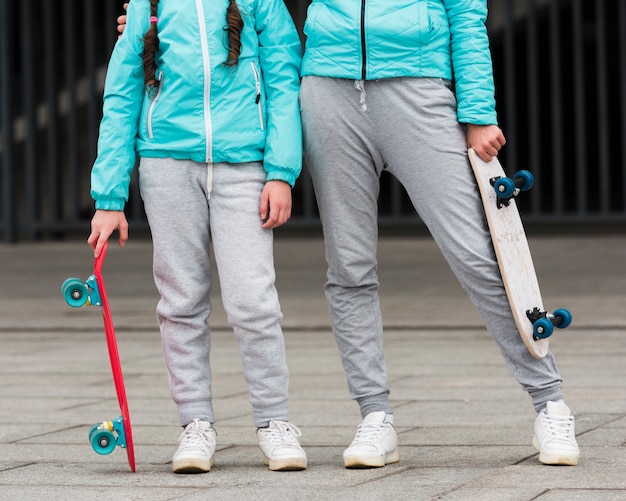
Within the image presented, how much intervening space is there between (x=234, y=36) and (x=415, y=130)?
538 mm

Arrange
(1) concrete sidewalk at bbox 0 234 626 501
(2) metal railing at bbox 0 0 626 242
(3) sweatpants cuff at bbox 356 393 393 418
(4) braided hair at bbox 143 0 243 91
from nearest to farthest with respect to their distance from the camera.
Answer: (1) concrete sidewalk at bbox 0 234 626 501 < (4) braided hair at bbox 143 0 243 91 < (3) sweatpants cuff at bbox 356 393 393 418 < (2) metal railing at bbox 0 0 626 242

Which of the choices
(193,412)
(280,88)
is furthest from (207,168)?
(193,412)

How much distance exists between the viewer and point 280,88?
3.48 m

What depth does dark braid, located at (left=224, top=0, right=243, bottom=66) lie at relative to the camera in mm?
3432

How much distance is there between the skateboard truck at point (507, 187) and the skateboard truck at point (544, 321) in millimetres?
296

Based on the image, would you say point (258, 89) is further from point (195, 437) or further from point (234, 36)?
point (195, 437)

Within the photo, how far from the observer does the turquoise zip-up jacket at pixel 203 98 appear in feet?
11.3

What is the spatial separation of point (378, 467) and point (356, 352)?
33 centimetres

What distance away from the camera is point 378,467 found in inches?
135

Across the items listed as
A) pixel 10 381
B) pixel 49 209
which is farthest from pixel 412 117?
pixel 49 209

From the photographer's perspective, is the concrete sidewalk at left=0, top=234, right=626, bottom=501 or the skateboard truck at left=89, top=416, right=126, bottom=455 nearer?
the concrete sidewalk at left=0, top=234, right=626, bottom=501

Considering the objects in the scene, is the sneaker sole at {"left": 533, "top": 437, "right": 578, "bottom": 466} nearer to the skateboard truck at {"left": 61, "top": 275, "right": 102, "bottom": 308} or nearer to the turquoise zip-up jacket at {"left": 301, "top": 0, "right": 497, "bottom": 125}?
the turquoise zip-up jacket at {"left": 301, "top": 0, "right": 497, "bottom": 125}

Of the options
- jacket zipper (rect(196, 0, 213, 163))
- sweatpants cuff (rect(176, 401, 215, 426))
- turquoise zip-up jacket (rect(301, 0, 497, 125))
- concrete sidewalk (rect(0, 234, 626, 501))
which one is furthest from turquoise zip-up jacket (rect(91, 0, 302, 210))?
concrete sidewalk (rect(0, 234, 626, 501))

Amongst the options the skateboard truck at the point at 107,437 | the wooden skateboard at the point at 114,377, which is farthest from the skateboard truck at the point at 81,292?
the skateboard truck at the point at 107,437
